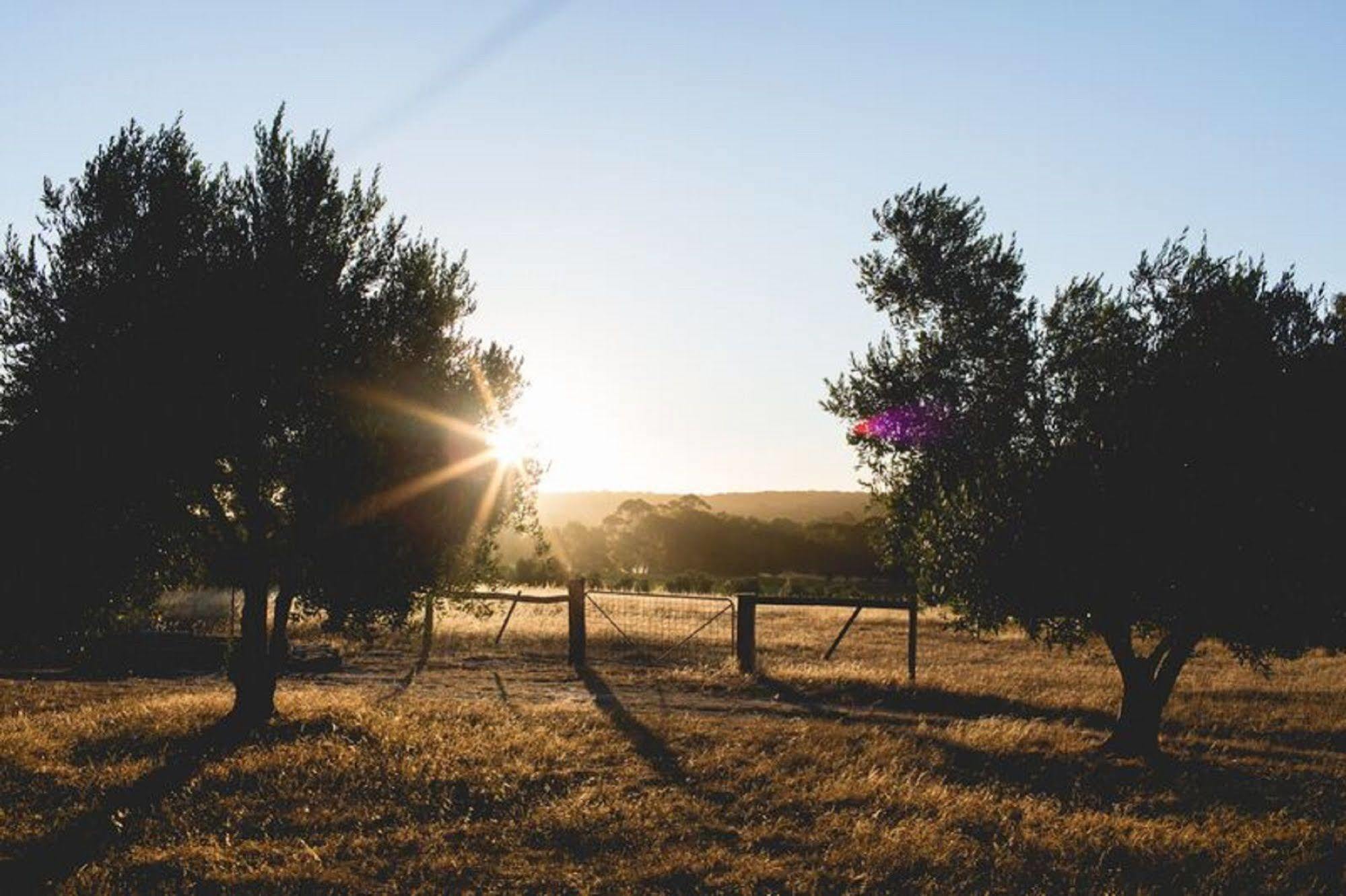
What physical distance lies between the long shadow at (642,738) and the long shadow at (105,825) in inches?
223

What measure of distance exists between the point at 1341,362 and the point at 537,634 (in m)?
22.0

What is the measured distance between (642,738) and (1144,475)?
850 cm

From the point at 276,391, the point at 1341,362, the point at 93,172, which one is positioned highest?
the point at 93,172

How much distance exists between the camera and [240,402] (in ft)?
48.7

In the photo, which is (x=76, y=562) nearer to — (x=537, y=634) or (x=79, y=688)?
(x=79, y=688)

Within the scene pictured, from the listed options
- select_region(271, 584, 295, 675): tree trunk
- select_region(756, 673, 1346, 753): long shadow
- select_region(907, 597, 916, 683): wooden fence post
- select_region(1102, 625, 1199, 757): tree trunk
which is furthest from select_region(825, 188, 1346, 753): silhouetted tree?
select_region(271, 584, 295, 675): tree trunk

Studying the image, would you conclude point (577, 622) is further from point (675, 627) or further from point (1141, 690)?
point (1141, 690)

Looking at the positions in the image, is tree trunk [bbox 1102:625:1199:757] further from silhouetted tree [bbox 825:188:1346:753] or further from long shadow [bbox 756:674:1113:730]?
long shadow [bbox 756:674:1113:730]

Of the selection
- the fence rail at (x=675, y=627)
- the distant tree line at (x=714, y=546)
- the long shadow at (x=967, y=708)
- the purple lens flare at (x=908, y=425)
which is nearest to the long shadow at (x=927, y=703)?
the long shadow at (x=967, y=708)

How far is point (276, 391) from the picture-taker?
49.3 ft

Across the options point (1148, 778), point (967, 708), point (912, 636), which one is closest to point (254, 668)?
point (1148, 778)

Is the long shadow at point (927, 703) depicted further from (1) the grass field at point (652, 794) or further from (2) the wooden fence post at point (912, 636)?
(2) the wooden fence post at point (912, 636)

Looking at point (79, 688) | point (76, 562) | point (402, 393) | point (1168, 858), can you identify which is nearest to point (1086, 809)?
point (1168, 858)

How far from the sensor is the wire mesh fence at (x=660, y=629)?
93.4 ft
